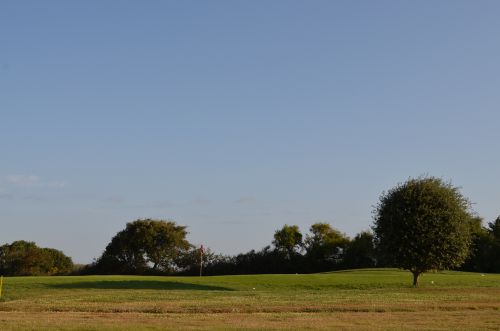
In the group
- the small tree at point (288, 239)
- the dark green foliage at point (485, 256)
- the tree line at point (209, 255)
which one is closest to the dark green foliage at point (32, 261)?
the tree line at point (209, 255)

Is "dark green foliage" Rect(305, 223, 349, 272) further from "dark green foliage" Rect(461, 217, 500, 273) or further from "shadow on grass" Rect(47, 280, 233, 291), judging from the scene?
"shadow on grass" Rect(47, 280, 233, 291)

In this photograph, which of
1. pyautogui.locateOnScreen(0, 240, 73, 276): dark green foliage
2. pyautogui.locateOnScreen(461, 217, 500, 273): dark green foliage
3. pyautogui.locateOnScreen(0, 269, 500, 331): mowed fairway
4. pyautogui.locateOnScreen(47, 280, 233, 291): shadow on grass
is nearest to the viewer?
pyautogui.locateOnScreen(0, 269, 500, 331): mowed fairway

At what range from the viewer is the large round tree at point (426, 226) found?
153 ft

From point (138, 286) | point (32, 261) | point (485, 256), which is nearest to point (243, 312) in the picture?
point (138, 286)

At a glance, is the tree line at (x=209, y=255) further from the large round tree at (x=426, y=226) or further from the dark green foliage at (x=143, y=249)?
the large round tree at (x=426, y=226)

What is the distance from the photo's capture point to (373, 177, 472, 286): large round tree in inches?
1842

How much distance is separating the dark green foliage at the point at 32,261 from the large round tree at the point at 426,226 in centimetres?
5749

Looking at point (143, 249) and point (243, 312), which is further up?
point (143, 249)

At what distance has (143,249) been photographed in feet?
313

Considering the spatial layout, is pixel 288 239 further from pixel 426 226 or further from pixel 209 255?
pixel 426 226

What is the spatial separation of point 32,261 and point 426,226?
2481 inches

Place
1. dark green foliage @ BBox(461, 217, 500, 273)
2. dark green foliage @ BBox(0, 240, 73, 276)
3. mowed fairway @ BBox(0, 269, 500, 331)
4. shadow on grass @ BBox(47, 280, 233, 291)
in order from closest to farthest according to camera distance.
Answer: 1. mowed fairway @ BBox(0, 269, 500, 331)
2. shadow on grass @ BBox(47, 280, 233, 291)
3. dark green foliage @ BBox(461, 217, 500, 273)
4. dark green foliage @ BBox(0, 240, 73, 276)

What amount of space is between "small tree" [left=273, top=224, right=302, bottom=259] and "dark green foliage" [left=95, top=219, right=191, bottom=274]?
613 inches

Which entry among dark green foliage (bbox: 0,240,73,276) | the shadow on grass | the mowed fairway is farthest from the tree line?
the mowed fairway
